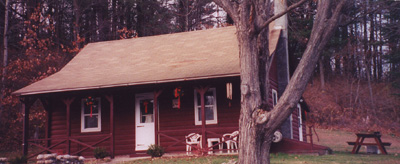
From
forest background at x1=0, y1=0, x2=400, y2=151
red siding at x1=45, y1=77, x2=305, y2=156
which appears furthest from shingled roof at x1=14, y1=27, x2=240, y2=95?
forest background at x1=0, y1=0, x2=400, y2=151

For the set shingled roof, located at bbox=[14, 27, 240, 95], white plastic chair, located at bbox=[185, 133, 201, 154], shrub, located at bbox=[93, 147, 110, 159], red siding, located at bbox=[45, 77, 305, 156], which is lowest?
shrub, located at bbox=[93, 147, 110, 159]

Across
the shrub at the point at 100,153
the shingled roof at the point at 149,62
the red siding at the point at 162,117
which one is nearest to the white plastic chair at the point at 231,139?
the red siding at the point at 162,117

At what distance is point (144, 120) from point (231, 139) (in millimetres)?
4399

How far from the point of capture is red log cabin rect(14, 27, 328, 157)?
15.5 meters

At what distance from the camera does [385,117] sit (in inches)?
1248

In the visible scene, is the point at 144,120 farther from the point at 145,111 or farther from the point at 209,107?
the point at 209,107

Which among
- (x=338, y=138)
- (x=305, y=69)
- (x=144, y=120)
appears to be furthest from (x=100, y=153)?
(x=338, y=138)

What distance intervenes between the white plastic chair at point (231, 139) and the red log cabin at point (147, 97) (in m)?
0.26

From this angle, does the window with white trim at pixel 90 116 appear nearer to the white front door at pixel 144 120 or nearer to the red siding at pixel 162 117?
the red siding at pixel 162 117

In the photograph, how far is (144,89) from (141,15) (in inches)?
737

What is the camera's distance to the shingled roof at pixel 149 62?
15414mm

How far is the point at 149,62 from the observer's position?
59.3ft

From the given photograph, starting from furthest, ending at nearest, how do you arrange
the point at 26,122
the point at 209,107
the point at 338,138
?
the point at 338,138 → the point at 26,122 → the point at 209,107

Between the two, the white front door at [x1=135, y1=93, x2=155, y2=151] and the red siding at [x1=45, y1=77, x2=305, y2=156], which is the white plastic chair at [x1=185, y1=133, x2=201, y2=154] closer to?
the red siding at [x1=45, y1=77, x2=305, y2=156]
